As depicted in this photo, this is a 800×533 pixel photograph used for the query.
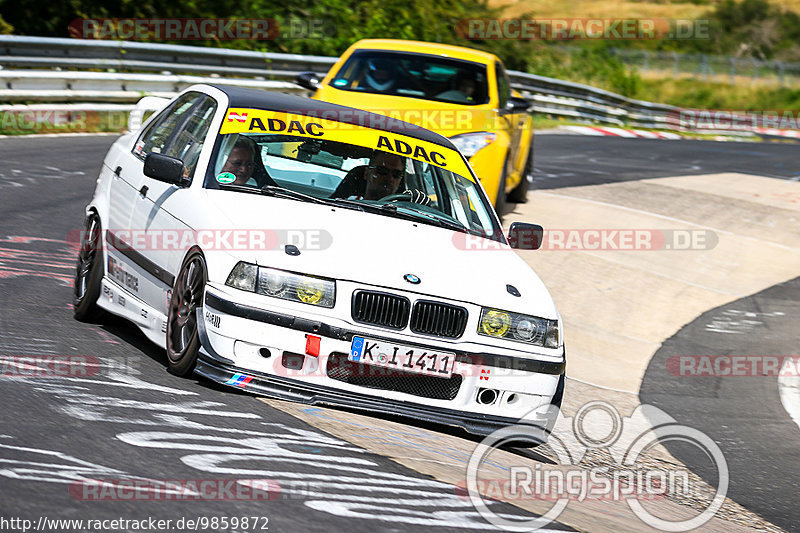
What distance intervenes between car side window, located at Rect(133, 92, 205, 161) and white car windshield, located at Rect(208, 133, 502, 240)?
29.6 inches

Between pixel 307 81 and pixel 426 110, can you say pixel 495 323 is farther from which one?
pixel 307 81

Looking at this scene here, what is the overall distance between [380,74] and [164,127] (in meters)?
5.37

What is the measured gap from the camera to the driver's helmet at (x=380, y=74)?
40.4ft

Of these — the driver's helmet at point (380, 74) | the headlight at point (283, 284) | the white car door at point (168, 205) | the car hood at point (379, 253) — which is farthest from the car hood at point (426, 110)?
the headlight at point (283, 284)

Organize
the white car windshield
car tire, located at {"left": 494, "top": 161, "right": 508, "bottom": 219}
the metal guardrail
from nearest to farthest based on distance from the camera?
the white car windshield, car tire, located at {"left": 494, "top": 161, "right": 508, "bottom": 219}, the metal guardrail

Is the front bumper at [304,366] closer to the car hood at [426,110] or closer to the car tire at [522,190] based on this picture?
the car hood at [426,110]

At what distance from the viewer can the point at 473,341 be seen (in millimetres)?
5652

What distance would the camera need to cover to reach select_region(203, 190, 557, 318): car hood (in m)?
5.62

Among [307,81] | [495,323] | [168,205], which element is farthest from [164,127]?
[307,81]

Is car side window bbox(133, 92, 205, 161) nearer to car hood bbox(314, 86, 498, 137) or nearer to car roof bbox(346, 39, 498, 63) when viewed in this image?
car hood bbox(314, 86, 498, 137)

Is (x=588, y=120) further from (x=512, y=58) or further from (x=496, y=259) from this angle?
(x=496, y=259)

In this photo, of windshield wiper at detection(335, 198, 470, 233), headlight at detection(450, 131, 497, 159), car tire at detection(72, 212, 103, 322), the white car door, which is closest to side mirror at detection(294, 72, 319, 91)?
headlight at detection(450, 131, 497, 159)

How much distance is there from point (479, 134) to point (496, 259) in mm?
5304

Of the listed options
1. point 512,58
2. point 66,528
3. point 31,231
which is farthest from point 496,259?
point 512,58
